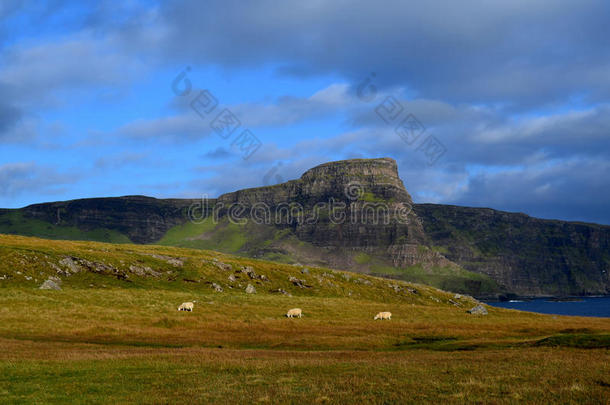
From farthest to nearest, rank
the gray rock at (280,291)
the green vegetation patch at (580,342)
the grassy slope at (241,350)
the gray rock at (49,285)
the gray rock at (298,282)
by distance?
the gray rock at (298,282) < the gray rock at (280,291) < the gray rock at (49,285) < the green vegetation patch at (580,342) < the grassy slope at (241,350)

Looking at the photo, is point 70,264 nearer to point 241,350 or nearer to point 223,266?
point 223,266

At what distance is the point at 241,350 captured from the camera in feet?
152

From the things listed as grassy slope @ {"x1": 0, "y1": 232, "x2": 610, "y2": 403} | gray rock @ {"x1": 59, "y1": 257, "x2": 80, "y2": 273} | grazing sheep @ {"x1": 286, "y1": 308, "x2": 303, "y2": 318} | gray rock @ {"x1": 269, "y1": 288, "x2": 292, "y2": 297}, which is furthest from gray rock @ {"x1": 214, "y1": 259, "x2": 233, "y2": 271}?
grazing sheep @ {"x1": 286, "y1": 308, "x2": 303, "y2": 318}

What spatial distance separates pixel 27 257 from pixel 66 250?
14.2 meters

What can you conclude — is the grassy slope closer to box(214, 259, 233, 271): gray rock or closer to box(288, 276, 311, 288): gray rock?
box(214, 259, 233, 271): gray rock

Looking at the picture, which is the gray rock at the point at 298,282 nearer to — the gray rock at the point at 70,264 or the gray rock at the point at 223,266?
the gray rock at the point at 223,266

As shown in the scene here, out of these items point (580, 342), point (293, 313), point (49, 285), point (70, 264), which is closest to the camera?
point (580, 342)

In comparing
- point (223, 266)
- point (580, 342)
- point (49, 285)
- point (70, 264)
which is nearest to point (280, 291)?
point (223, 266)

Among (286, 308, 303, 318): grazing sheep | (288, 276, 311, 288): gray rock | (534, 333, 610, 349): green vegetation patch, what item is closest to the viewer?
(534, 333, 610, 349): green vegetation patch

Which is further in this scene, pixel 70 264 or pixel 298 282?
pixel 298 282

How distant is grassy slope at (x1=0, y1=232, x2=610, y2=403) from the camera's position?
2409 centimetres

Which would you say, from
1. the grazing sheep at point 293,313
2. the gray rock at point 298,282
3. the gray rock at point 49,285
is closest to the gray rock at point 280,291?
the gray rock at point 298,282

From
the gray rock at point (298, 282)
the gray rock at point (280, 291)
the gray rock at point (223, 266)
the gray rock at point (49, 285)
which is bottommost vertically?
the gray rock at point (280, 291)

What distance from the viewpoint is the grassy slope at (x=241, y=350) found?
24.1m
